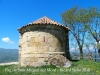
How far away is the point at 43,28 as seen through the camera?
15.6m

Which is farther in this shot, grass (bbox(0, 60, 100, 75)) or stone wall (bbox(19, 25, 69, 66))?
stone wall (bbox(19, 25, 69, 66))

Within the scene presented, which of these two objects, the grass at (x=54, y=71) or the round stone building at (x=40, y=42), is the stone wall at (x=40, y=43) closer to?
the round stone building at (x=40, y=42)

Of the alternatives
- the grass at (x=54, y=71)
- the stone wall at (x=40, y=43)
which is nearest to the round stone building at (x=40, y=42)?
the stone wall at (x=40, y=43)

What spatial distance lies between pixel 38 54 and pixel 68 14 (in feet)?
62.8

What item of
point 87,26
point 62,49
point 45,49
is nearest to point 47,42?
point 45,49

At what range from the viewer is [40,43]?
15242mm

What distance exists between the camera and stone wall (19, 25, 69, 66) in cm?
1513

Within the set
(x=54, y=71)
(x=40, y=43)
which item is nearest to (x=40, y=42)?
(x=40, y=43)

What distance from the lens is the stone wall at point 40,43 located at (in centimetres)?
1513

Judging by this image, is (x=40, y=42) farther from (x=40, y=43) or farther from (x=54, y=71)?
(x=54, y=71)

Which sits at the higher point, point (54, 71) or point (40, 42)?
point (40, 42)

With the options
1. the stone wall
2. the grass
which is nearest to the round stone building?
the stone wall

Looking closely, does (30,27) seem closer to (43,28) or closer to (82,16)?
(43,28)

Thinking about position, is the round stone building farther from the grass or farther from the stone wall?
the grass
